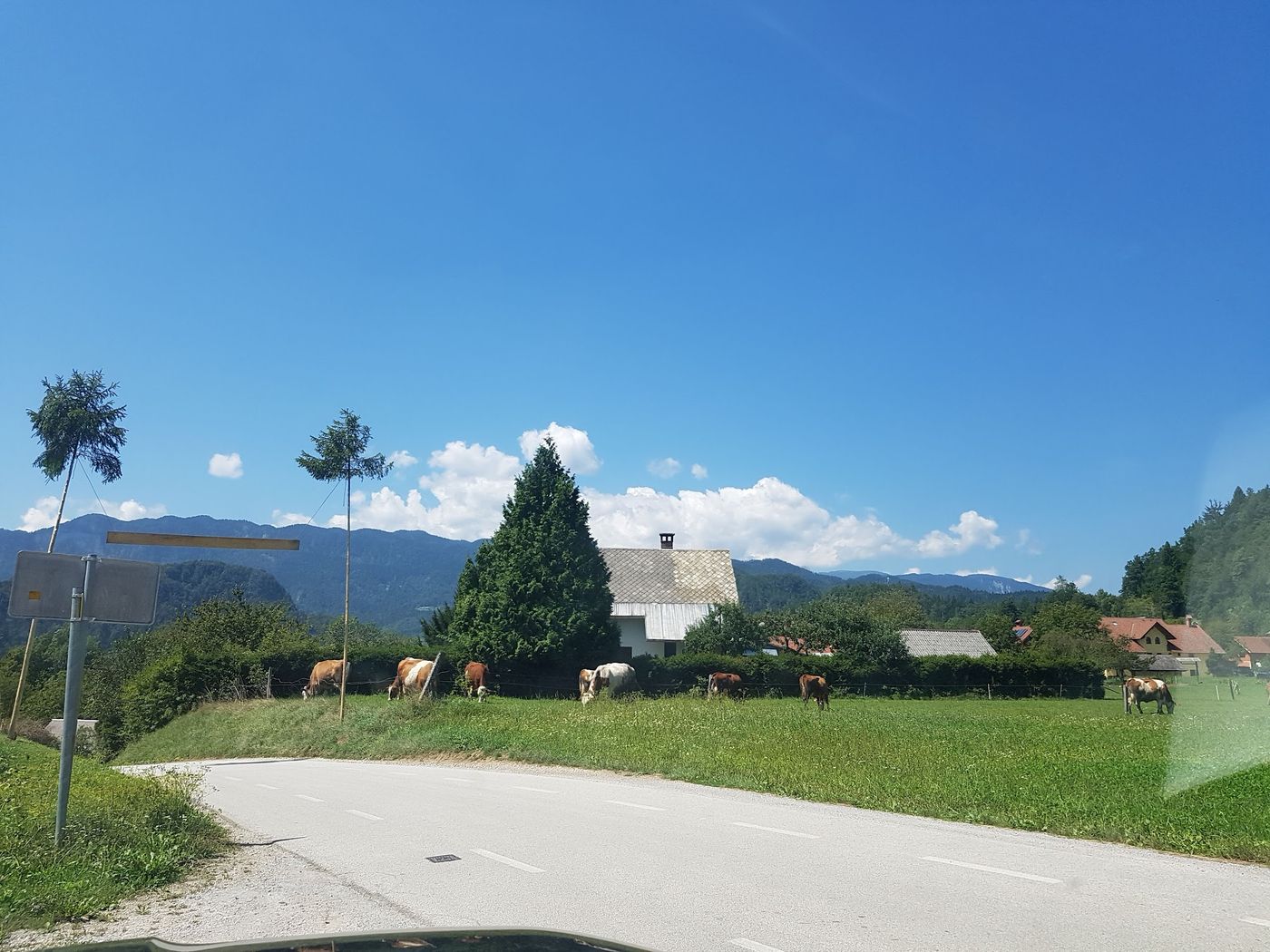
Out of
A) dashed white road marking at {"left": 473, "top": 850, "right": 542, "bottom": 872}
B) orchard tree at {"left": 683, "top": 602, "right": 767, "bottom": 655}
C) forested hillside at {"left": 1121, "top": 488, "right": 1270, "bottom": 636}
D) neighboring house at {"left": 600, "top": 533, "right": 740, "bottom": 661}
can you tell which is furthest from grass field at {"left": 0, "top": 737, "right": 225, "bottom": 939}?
neighboring house at {"left": 600, "top": 533, "right": 740, "bottom": 661}

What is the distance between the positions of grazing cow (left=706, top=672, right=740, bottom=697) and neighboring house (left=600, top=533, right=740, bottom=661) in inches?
433

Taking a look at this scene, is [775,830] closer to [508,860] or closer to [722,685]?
[508,860]

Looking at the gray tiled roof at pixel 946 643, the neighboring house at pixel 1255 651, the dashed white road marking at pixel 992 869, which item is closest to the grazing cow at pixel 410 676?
the neighboring house at pixel 1255 651

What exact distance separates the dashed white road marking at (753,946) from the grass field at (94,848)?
5446 millimetres

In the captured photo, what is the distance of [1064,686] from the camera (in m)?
55.2

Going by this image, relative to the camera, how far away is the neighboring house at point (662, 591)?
5531 cm

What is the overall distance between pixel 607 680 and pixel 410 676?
7.66 meters

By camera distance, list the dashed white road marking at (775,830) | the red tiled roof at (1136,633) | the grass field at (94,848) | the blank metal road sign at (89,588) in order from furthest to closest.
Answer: the red tiled roof at (1136,633)
the dashed white road marking at (775,830)
the blank metal road sign at (89,588)
the grass field at (94,848)

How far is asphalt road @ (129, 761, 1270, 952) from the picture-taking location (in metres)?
6.89

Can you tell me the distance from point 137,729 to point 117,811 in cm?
3248

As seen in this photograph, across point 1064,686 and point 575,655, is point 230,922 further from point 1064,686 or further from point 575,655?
point 1064,686

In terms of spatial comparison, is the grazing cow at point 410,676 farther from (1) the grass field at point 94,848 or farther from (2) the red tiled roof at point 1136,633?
(2) the red tiled roof at point 1136,633

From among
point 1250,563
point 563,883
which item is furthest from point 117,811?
point 1250,563

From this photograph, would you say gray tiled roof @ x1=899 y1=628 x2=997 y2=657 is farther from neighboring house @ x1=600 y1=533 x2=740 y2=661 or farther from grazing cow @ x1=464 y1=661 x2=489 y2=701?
grazing cow @ x1=464 y1=661 x2=489 y2=701
